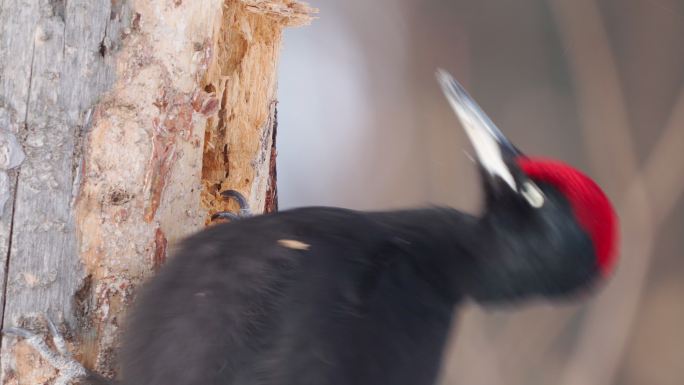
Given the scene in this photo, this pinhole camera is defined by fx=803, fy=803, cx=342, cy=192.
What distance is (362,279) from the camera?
1521 millimetres

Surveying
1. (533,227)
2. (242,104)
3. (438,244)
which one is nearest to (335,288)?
(438,244)

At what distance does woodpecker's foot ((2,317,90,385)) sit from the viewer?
149 cm

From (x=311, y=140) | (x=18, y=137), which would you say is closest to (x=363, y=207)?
(x=311, y=140)

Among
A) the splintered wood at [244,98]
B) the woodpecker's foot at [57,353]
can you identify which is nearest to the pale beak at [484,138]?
the splintered wood at [244,98]

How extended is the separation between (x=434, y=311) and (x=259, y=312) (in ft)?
1.14

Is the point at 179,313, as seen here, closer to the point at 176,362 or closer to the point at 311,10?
the point at 176,362

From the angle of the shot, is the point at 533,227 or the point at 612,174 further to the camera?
the point at 612,174

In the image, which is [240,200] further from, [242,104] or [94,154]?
[94,154]

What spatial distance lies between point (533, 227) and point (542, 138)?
2.21 metres

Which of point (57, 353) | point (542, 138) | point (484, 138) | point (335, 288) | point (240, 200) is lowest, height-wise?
point (57, 353)

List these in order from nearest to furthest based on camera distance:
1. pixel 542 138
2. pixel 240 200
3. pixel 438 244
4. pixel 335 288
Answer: pixel 335 288 < pixel 438 244 < pixel 240 200 < pixel 542 138

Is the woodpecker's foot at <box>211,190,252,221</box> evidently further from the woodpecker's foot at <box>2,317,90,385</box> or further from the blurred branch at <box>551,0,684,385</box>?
the blurred branch at <box>551,0,684,385</box>

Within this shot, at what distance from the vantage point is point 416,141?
4125mm

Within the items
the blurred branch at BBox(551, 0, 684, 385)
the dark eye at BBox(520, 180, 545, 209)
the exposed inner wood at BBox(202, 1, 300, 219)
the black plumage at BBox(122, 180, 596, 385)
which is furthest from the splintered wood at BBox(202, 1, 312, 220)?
the blurred branch at BBox(551, 0, 684, 385)
